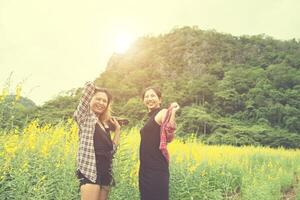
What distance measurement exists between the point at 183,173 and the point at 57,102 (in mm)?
25818

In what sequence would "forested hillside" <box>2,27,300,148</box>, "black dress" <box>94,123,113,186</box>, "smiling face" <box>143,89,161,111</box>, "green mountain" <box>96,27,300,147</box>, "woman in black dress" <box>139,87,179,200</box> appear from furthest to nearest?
"green mountain" <box>96,27,300,147</box>, "forested hillside" <box>2,27,300,148</box>, "smiling face" <box>143,89,161,111</box>, "woman in black dress" <box>139,87,179,200</box>, "black dress" <box>94,123,113,186</box>

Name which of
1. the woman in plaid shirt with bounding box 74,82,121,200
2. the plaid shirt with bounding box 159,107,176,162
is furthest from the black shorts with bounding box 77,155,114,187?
the plaid shirt with bounding box 159,107,176,162

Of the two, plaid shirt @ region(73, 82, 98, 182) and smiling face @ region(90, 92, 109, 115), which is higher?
smiling face @ region(90, 92, 109, 115)

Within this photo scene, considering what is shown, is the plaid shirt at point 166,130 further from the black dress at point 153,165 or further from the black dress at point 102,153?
the black dress at point 102,153

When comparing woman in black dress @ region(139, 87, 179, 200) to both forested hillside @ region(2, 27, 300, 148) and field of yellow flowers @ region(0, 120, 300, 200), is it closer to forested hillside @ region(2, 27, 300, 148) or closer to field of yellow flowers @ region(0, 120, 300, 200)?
field of yellow flowers @ region(0, 120, 300, 200)

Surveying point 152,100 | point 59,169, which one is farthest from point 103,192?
point 59,169

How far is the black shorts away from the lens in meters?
4.00

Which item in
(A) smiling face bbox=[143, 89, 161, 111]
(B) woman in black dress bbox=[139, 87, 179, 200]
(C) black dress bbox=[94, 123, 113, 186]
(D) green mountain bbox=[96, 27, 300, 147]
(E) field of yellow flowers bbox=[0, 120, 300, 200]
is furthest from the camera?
(D) green mountain bbox=[96, 27, 300, 147]

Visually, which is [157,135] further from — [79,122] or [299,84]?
[299,84]

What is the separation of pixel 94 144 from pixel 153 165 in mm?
623

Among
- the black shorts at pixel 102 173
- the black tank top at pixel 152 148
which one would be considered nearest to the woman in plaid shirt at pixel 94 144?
the black shorts at pixel 102 173

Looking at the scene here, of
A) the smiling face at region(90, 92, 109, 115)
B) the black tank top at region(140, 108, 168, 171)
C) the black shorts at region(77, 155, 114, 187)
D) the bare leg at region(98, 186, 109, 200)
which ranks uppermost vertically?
the smiling face at region(90, 92, 109, 115)

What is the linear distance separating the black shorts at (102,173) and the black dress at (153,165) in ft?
1.13

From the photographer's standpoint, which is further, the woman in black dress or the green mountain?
the green mountain
